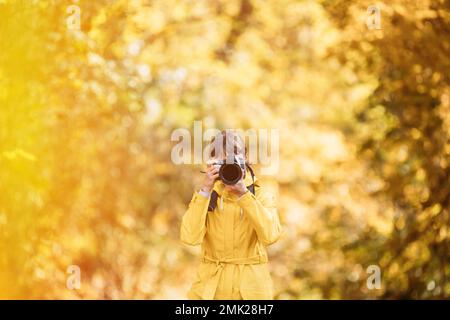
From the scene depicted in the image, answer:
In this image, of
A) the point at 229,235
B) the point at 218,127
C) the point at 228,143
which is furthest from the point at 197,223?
the point at 218,127

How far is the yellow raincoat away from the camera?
305 cm

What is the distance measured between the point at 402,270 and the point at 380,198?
4.13 ft

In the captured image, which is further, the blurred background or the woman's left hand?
the blurred background

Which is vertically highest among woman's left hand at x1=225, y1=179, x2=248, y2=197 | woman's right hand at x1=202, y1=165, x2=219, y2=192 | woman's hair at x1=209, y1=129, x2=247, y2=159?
woman's hair at x1=209, y1=129, x2=247, y2=159

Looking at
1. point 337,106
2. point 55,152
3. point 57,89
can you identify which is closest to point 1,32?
point 57,89

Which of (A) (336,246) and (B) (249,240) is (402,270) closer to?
(A) (336,246)

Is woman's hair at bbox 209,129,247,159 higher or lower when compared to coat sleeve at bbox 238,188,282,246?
higher

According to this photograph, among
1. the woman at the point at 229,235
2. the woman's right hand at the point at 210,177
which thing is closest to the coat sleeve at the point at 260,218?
the woman at the point at 229,235

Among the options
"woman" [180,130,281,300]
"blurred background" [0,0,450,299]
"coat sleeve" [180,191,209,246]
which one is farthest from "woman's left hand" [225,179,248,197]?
"blurred background" [0,0,450,299]

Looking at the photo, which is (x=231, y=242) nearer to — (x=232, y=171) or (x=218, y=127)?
(x=232, y=171)

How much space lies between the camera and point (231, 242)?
312 cm

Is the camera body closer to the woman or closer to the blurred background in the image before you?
the woman

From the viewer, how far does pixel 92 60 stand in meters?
5.49

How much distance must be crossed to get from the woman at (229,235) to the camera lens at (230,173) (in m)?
0.02
